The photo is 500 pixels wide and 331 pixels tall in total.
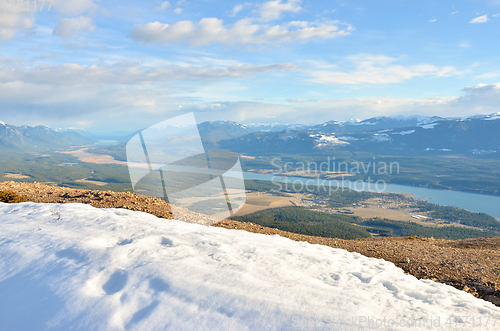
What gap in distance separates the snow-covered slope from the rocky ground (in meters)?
1.03

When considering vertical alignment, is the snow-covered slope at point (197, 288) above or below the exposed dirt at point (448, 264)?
above

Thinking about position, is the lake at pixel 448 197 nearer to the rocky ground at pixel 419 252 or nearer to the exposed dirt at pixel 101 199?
the rocky ground at pixel 419 252

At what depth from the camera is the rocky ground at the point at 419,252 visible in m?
6.77

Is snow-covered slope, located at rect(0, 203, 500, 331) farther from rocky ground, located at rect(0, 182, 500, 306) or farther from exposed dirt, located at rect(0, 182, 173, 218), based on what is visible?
exposed dirt, located at rect(0, 182, 173, 218)

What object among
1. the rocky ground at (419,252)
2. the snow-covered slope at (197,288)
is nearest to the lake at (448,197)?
the rocky ground at (419,252)

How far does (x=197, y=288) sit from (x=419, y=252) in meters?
8.03

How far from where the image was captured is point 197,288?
4.71 metres

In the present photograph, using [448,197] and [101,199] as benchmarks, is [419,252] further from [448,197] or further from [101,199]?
[448,197]

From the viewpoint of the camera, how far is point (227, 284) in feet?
16.1

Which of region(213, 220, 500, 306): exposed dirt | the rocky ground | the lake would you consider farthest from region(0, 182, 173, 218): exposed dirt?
the lake

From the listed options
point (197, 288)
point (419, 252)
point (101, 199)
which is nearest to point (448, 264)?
point (419, 252)

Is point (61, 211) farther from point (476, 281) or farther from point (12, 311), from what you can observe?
point (476, 281)

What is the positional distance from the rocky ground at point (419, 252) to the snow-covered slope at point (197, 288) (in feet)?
3.37

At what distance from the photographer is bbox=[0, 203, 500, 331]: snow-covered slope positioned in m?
4.07
